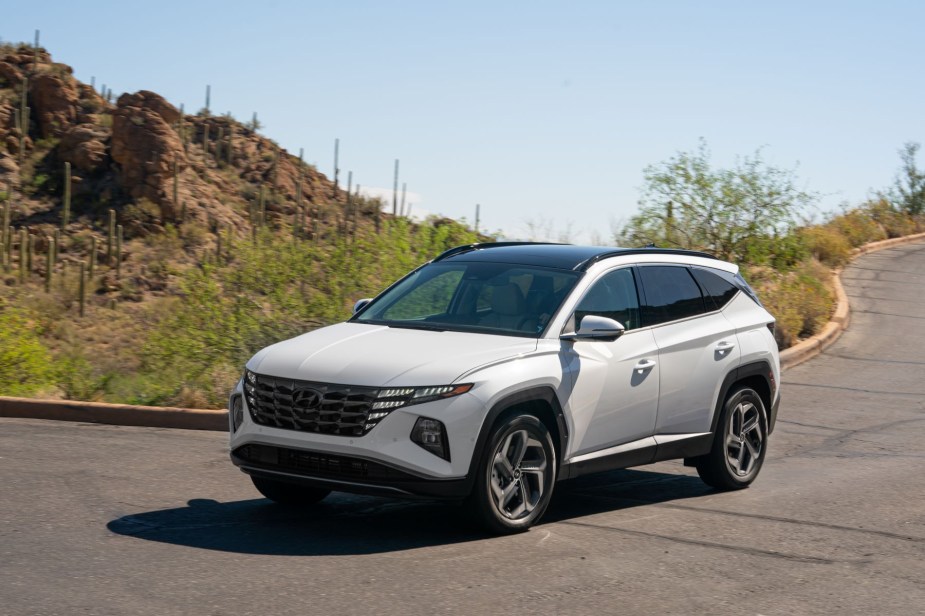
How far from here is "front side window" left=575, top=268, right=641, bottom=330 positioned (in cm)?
824

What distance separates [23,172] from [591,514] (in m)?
43.3

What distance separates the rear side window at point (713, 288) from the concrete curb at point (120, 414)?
5057mm

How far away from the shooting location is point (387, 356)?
7281mm

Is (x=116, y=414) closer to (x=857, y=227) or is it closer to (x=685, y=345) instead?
(x=685, y=345)

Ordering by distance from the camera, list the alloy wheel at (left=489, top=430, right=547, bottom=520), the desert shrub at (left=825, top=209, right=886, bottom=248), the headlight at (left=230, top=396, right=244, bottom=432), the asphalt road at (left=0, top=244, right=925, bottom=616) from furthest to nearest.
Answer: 1. the desert shrub at (left=825, top=209, right=886, bottom=248)
2. the headlight at (left=230, top=396, right=244, bottom=432)
3. the alloy wheel at (left=489, top=430, right=547, bottom=520)
4. the asphalt road at (left=0, top=244, right=925, bottom=616)

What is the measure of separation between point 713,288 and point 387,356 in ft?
11.2

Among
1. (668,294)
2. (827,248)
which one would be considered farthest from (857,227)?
(668,294)

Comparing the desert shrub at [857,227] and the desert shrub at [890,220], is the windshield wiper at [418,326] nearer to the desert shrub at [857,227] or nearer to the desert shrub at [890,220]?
the desert shrub at [857,227]

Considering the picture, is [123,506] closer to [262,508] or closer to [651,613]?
[262,508]

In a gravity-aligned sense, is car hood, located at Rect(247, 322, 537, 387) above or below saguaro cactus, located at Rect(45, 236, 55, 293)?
above

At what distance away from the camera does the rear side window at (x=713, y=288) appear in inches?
373

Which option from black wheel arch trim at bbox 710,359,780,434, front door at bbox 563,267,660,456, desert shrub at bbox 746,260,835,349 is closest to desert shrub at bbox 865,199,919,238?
desert shrub at bbox 746,260,835,349

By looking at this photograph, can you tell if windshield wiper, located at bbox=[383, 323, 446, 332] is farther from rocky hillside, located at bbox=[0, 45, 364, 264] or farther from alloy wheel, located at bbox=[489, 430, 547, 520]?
rocky hillside, located at bbox=[0, 45, 364, 264]

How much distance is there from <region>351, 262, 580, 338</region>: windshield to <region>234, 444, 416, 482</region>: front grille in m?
1.35
